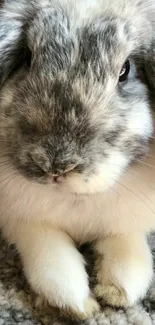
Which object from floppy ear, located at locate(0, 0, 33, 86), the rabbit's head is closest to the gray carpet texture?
the rabbit's head

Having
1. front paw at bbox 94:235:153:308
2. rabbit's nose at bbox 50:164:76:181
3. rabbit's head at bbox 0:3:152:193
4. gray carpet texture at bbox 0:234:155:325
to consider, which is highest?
rabbit's head at bbox 0:3:152:193

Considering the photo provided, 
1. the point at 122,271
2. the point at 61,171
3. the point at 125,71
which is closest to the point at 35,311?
the point at 122,271

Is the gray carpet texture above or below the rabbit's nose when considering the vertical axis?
below

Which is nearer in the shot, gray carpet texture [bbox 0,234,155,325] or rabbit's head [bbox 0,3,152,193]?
rabbit's head [bbox 0,3,152,193]

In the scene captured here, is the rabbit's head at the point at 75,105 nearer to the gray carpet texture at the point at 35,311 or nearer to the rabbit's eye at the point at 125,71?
the rabbit's eye at the point at 125,71

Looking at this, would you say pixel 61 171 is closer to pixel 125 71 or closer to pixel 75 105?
pixel 75 105

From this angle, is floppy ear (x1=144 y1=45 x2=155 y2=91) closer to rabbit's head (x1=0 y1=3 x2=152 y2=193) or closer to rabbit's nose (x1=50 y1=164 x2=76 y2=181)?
rabbit's head (x1=0 y1=3 x2=152 y2=193)
